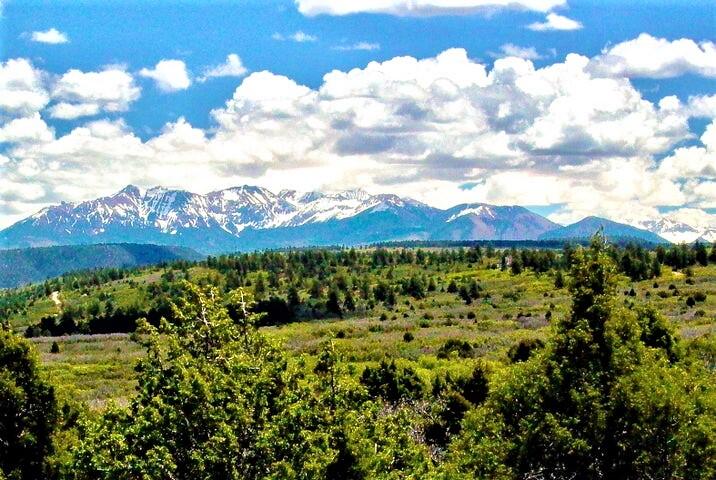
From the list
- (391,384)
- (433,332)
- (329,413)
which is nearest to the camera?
(329,413)

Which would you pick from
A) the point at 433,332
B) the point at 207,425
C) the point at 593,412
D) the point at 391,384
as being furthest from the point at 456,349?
the point at 207,425

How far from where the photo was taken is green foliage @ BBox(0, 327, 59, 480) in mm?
24781

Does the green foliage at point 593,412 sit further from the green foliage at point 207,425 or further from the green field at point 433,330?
the green field at point 433,330

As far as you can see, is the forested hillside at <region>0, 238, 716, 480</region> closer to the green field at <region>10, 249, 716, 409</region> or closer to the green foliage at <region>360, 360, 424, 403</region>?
the green foliage at <region>360, 360, 424, 403</region>

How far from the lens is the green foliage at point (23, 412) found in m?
24.8

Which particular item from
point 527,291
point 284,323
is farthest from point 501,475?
point 527,291

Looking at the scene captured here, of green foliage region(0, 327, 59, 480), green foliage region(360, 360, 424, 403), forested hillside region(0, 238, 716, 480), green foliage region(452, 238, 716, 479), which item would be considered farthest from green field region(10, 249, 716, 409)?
green foliage region(452, 238, 716, 479)

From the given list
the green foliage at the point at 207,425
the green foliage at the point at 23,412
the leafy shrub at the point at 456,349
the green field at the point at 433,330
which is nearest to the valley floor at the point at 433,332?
the green field at the point at 433,330

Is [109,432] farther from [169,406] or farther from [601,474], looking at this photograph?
[601,474]

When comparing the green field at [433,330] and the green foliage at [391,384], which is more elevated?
the green foliage at [391,384]

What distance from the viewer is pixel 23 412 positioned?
25250 mm

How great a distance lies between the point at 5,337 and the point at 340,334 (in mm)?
93120

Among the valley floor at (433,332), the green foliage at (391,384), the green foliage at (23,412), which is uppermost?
the green foliage at (23,412)

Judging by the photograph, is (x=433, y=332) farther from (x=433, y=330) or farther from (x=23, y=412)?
(x=23, y=412)
